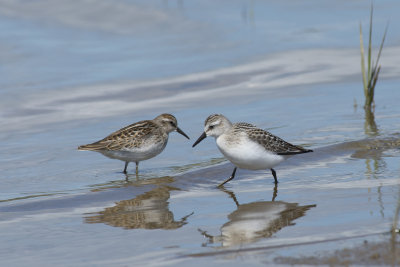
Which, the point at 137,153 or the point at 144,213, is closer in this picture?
the point at 144,213

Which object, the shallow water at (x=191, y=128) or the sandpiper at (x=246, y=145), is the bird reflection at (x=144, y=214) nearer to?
the shallow water at (x=191, y=128)

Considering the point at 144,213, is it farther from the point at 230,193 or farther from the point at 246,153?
the point at 246,153

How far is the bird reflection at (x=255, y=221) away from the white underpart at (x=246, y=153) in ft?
2.19

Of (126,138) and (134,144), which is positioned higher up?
(126,138)

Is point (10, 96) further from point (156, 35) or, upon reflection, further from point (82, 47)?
point (156, 35)

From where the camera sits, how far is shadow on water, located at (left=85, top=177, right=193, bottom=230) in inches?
359

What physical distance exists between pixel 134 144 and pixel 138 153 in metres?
0.17

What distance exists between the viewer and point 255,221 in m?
8.98

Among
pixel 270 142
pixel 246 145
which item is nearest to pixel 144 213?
pixel 246 145

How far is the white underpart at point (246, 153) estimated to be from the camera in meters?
10.6

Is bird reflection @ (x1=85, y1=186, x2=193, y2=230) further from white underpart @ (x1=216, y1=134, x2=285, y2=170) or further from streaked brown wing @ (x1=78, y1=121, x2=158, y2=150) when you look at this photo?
streaked brown wing @ (x1=78, y1=121, x2=158, y2=150)

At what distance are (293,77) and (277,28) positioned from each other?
4.00m

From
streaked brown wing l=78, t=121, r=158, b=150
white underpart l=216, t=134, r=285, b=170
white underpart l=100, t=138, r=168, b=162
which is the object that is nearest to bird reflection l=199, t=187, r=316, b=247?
white underpart l=216, t=134, r=285, b=170

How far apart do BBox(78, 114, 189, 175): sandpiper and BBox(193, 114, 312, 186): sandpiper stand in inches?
70.7
